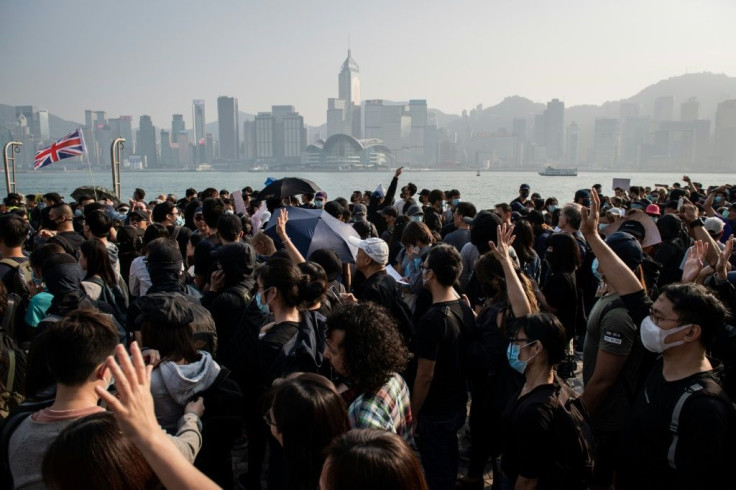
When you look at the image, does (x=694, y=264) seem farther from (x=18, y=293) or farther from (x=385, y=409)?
(x=18, y=293)

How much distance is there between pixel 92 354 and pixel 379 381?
4.13 ft

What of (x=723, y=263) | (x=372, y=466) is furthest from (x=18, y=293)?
(x=723, y=263)

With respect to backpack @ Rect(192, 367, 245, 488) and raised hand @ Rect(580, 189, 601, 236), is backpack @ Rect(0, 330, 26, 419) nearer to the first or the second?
backpack @ Rect(192, 367, 245, 488)

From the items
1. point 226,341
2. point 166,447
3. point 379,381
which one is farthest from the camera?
point 226,341

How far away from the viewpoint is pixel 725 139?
15425 centimetres

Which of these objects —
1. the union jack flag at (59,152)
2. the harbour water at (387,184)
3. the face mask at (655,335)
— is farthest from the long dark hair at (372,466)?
the harbour water at (387,184)

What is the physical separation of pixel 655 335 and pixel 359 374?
4.91ft

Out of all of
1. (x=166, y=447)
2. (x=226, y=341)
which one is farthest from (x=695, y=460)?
(x=226, y=341)

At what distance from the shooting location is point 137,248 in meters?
6.13

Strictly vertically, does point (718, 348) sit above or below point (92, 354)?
below

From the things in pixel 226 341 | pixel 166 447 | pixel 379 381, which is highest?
pixel 166 447

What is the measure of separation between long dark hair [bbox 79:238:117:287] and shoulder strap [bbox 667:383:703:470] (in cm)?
413

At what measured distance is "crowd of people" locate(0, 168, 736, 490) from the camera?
1601 millimetres

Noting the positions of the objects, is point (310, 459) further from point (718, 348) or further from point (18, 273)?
point (18, 273)
